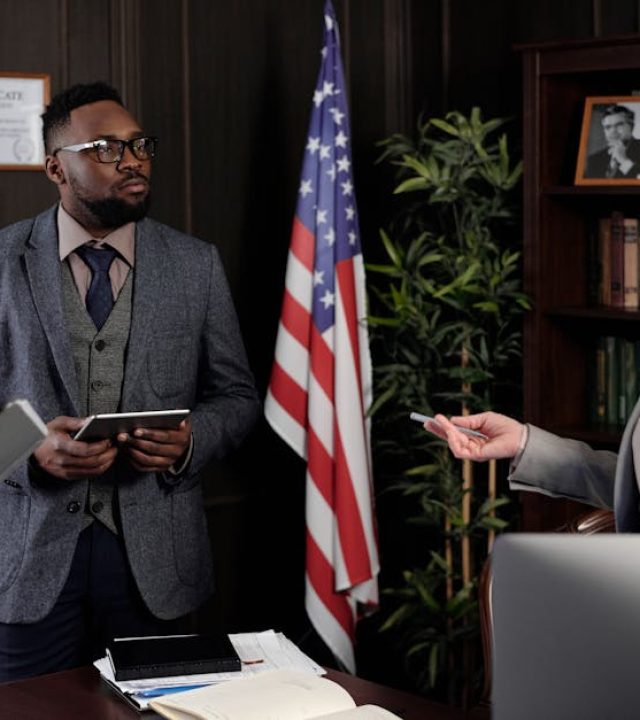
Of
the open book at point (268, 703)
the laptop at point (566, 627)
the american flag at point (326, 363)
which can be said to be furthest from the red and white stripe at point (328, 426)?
the laptop at point (566, 627)

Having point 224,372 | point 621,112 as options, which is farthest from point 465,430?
point 621,112

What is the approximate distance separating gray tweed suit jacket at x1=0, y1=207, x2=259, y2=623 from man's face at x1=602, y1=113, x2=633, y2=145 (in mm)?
1166

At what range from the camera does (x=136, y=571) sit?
2998 millimetres

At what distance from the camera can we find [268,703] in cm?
199

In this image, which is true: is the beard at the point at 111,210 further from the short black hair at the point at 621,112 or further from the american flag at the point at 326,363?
the short black hair at the point at 621,112

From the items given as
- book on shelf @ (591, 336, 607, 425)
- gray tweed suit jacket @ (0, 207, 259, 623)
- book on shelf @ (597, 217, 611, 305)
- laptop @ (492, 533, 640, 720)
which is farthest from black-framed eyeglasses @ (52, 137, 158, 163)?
laptop @ (492, 533, 640, 720)

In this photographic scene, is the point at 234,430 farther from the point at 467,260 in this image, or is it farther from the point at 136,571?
the point at 467,260

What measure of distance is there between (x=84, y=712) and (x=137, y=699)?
0.28ft

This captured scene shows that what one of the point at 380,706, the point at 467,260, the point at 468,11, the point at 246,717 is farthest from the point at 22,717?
the point at 468,11

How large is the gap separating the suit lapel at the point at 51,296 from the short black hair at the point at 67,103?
25 centimetres

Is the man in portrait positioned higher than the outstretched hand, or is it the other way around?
the man in portrait

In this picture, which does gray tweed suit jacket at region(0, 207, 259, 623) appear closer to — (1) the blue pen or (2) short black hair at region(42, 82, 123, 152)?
(2) short black hair at region(42, 82, 123, 152)

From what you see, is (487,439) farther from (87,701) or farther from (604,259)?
(604,259)

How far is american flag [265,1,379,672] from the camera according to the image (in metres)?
3.84
